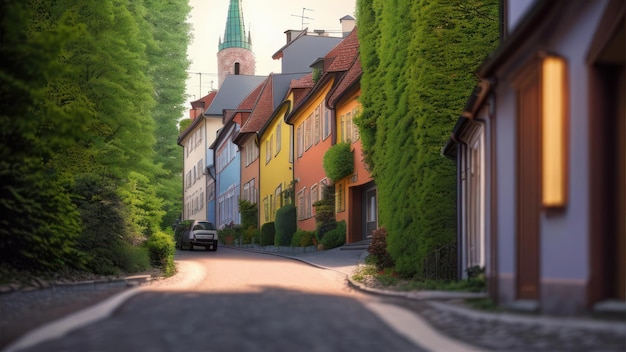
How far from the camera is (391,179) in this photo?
23.8 metres

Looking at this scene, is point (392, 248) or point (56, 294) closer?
point (56, 294)

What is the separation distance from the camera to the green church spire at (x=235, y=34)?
95.9m

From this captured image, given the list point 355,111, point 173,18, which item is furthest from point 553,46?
point 173,18

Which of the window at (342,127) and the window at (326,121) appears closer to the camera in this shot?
the window at (342,127)

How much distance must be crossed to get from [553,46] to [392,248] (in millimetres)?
12082

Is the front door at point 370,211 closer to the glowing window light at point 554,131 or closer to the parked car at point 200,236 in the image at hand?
the parked car at point 200,236

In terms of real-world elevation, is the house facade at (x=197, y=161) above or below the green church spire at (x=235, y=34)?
below

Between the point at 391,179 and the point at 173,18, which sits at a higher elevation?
the point at 173,18

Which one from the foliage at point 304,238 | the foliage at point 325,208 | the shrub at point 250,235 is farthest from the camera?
the shrub at point 250,235

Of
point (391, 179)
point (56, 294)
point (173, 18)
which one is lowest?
point (56, 294)

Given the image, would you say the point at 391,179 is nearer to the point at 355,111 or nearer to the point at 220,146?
the point at 355,111

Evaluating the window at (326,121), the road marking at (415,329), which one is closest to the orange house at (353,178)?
the window at (326,121)

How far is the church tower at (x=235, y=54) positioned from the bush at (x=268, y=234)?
50.3 meters

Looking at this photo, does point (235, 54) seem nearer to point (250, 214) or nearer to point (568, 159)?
point (250, 214)
